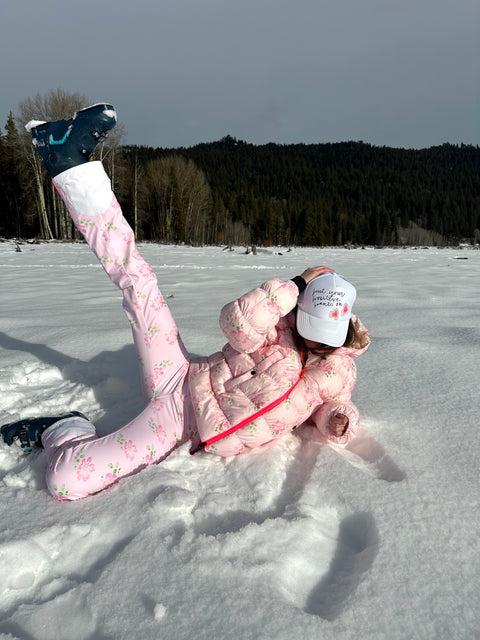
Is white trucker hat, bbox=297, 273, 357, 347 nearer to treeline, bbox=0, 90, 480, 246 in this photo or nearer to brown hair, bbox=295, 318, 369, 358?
brown hair, bbox=295, 318, 369, 358

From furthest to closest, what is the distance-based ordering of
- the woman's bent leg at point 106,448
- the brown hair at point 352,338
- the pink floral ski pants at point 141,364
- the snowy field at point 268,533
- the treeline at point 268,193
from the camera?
1. the treeline at point 268,193
2. the brown hair at point 352,338
3. the pink floral ski pants at point 141,364
4. the woman's bent leg at point 106,448
5. the snowy field at point 268,533

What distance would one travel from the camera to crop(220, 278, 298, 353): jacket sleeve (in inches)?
65.0

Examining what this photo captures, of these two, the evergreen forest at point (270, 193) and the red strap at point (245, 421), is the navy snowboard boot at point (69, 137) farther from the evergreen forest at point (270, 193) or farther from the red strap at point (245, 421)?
the red strap at point (245, 421)

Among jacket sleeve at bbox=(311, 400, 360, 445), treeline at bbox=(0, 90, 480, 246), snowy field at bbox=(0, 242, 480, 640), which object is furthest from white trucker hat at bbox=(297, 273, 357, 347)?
treeline at bbox=(0, 90, 480, 246)

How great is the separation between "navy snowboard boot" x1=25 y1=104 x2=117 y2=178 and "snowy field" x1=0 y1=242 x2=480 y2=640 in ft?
3.67

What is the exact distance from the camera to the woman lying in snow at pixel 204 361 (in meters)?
1.61

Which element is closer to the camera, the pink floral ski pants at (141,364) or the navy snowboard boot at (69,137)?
the pink floral ski pants at (141,364)

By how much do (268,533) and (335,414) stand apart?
600mm

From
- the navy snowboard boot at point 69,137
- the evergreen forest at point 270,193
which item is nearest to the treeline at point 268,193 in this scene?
the evergreen forest at point 270,193

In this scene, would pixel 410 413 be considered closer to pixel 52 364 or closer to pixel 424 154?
pixel 52 364

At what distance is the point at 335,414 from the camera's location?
1656 millimetres

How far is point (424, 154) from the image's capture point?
10656 centimetres

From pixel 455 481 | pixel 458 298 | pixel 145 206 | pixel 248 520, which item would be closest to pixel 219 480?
pixel 248 520

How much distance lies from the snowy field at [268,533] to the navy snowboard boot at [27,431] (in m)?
0.06
